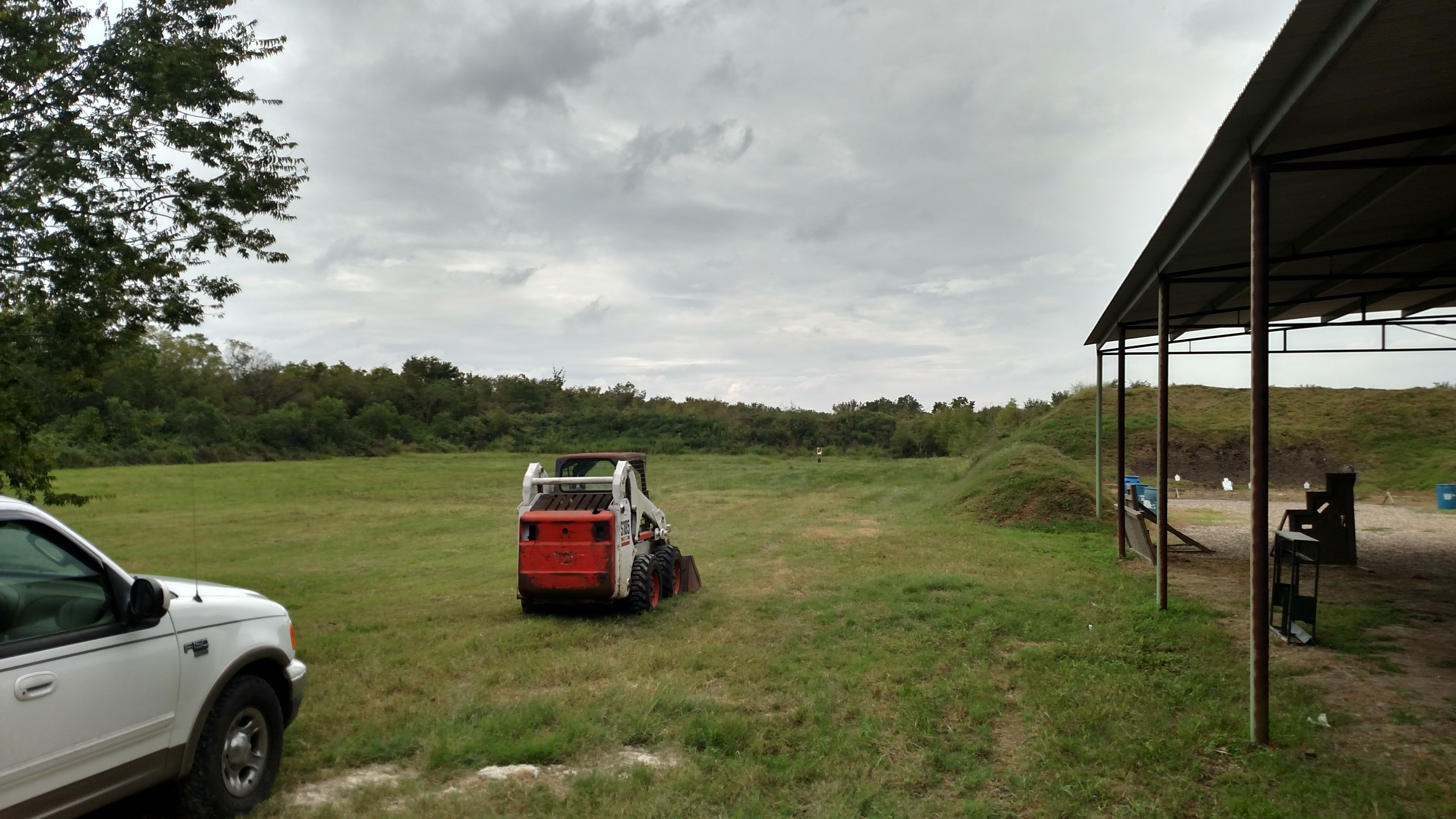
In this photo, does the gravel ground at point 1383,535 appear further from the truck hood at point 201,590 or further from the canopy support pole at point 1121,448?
the truck hood at point 201,590

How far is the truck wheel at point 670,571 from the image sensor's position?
1059 cm

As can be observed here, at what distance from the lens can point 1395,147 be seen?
6312 mm

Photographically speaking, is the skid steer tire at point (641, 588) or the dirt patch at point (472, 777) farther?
the skid steer tire at point (641, 588)

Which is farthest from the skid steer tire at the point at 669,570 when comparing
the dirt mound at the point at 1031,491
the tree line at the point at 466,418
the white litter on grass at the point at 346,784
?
the tree line at the point at 466,418

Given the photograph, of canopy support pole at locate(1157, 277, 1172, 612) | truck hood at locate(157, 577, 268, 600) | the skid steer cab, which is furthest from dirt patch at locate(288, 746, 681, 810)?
canopy support pole at locate(1157, 277, 1172, 612)

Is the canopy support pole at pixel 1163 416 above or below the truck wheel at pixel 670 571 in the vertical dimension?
above

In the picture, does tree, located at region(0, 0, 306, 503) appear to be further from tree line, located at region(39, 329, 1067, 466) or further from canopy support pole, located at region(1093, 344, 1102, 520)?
tree line, located at region(39, 329, 1067, 466)

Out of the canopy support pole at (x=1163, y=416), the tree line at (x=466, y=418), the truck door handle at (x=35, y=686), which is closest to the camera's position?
the truck door handle at (x=35, y=686)

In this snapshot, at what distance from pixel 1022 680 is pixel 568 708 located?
11.7ft

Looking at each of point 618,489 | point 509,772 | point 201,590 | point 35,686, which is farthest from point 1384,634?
point 35,686

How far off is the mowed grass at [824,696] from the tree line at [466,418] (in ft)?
85.6

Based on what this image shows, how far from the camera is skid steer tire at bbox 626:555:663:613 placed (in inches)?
381

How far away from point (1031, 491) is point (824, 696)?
14.9 metres

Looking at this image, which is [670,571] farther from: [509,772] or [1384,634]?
[1384,634]
